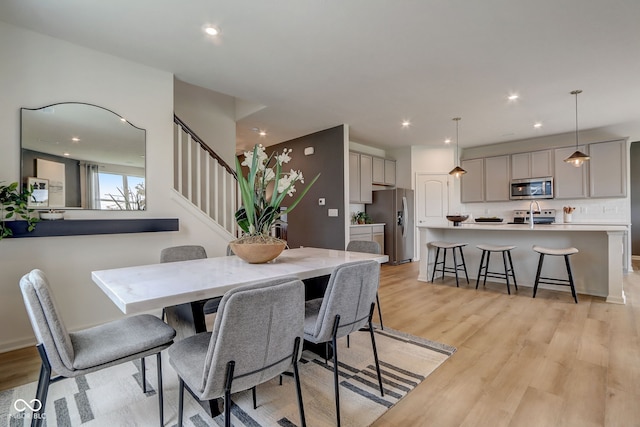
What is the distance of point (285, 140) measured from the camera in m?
6.16

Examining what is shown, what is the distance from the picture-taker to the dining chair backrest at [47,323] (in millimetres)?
1171

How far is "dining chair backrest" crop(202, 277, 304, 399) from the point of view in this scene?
1.06 metres

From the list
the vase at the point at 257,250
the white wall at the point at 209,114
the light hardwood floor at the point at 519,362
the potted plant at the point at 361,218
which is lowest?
the light hardwood floor at the point at 519,362

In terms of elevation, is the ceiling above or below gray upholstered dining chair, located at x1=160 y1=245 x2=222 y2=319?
above

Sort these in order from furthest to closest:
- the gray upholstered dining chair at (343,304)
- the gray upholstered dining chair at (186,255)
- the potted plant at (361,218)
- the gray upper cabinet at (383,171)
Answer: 1. the gray upper cabinet at (383,171)
2. the potted plant at (361,218)
3. the gray upholstered dining chair at (186,255)
4. the gray upholstered dining chair at (343,304)

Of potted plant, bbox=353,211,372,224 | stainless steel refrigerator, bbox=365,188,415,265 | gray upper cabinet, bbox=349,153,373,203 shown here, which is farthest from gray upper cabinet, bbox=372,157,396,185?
potted plant, bbox=353,211,372,224

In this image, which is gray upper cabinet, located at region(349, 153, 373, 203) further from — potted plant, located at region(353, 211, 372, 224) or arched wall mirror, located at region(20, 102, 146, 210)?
arched wall mirror, located at region(20, 102, 146, 210)

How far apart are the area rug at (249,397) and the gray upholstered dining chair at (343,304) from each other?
0.28m

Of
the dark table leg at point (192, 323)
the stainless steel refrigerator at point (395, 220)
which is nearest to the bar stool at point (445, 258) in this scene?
the stainless steel refrigerator at point (395, 220)

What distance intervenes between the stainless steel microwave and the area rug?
5059 millimetres

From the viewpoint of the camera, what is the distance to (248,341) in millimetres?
1115

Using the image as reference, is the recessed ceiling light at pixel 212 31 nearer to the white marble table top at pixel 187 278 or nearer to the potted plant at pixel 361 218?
the white marble table top at pixel 187 278

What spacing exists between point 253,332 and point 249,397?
95 cm

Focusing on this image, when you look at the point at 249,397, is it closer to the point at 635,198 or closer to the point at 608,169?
the point at 608,169
